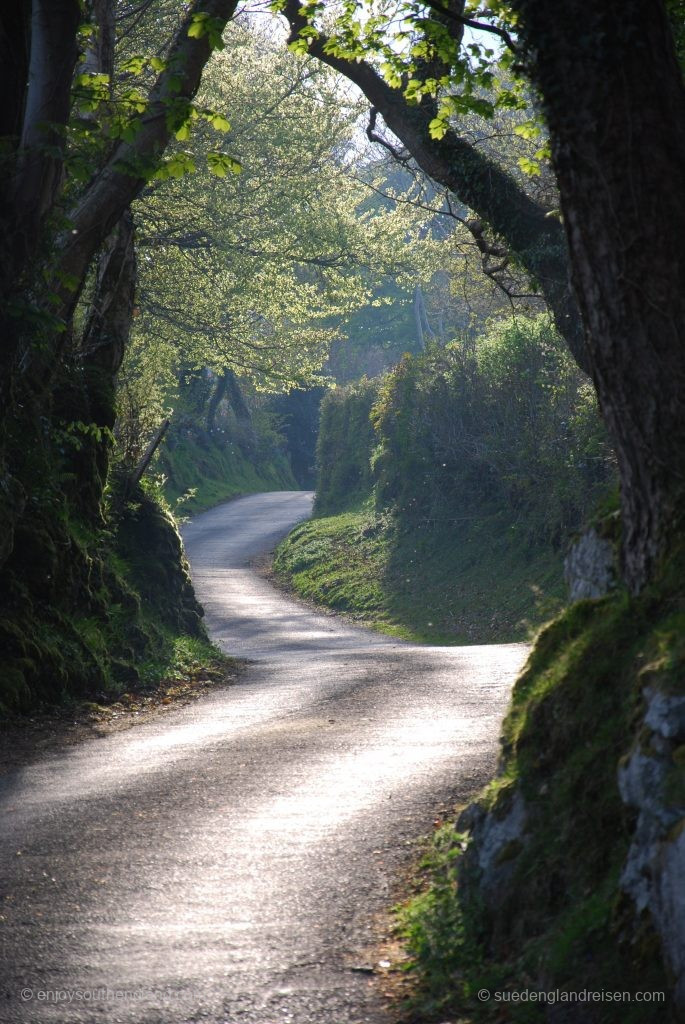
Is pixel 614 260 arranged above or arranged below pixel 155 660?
above

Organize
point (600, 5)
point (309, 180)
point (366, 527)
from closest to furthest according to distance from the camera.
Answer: point (600, 5) < point (309, 180) < point (366, 527)

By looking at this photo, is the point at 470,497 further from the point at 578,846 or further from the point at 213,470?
the point at 213,470

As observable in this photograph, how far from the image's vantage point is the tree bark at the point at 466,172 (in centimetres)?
1473

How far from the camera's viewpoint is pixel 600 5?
5148mm

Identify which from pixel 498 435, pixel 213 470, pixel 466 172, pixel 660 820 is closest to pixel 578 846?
pixel 660 820

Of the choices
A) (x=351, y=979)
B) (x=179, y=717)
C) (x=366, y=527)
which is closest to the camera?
(x=351, y=979)

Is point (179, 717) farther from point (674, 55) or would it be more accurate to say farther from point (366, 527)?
point (366, 527)

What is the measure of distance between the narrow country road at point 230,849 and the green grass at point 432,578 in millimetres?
9960

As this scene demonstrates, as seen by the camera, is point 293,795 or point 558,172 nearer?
point 558,172

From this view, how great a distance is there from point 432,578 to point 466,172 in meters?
15.6

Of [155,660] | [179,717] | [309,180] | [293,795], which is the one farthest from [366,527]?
[293,795]

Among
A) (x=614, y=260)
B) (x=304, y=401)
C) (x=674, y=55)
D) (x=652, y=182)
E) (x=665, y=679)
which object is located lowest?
(x=665, y=679)

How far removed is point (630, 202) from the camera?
17.3 feet

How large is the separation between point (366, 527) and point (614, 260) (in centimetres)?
3123
